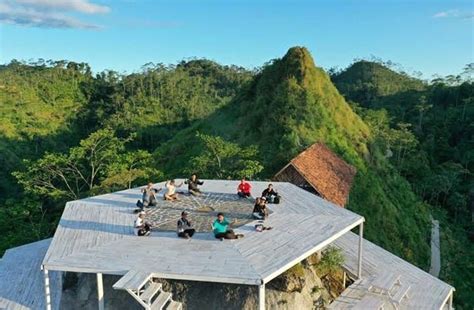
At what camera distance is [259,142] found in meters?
29.0

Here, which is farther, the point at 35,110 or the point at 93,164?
the point at 35,110

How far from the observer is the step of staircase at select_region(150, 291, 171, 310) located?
408 inches

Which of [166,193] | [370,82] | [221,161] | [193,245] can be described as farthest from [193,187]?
[370,82]

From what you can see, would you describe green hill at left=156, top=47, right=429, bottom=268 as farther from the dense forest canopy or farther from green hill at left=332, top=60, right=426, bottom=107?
green hill at left=332, top=60, right=426, bottom=107

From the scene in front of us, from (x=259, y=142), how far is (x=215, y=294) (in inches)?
716

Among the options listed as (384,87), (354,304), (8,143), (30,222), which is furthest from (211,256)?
(384,87)

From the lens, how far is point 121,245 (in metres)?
11.9

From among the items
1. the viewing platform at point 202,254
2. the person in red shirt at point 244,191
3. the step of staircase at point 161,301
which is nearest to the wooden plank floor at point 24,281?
the viewing platform at point 202,254

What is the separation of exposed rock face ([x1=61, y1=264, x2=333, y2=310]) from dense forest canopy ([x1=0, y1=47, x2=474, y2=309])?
402 inches

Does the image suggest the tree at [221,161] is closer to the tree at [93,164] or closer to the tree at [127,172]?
the tree at [127,172]

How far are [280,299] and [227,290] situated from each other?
1465mm

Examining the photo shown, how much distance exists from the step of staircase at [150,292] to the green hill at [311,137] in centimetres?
1496

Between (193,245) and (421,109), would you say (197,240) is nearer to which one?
(193,245)

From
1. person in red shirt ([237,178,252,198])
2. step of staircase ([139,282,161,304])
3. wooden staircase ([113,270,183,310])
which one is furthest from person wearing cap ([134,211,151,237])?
person in red shirt ([237,178,252,198])
